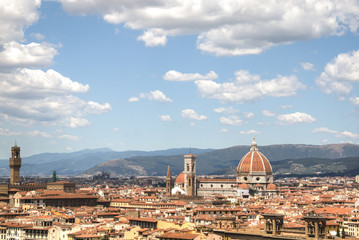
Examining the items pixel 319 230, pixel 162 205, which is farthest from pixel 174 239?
pixel 162 205

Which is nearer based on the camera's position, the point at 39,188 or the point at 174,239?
the point at 174,239

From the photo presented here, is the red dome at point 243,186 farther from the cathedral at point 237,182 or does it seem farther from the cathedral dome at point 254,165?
the cathedral dome at point 254,165

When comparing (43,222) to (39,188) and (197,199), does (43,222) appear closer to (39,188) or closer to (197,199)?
(197,199)

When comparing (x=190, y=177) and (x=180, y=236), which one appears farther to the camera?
(x=190, y=177)

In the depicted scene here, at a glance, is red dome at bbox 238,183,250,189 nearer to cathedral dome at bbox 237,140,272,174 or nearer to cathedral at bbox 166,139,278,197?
cathedral at bbox 166,139,278,197

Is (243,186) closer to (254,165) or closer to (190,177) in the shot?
(254,165)

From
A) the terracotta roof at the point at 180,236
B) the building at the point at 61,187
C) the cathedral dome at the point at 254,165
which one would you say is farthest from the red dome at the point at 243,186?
the terracotta roof at the point at 180,236

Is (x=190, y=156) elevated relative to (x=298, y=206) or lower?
elevated

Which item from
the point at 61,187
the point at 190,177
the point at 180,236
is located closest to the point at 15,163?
the point at 61,187

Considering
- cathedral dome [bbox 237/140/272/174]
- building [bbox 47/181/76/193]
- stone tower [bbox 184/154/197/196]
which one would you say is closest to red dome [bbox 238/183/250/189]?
cathedral dome [bbox 237/140/272/174]
